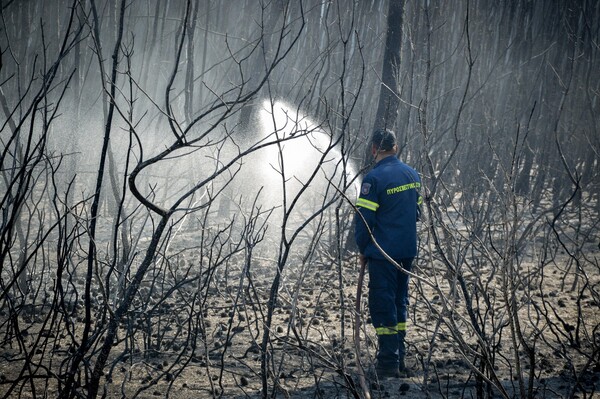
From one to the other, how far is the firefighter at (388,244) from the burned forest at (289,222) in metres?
0.25

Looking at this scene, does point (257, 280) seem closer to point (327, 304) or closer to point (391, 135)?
point (327, 304)

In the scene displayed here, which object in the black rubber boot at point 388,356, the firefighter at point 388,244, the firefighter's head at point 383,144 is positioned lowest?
the black rubber boot at point 388,356

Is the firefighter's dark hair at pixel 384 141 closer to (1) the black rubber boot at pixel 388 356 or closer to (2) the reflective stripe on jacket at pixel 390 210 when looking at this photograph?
(2) the reflective stripe on jacket at pixel 390 210

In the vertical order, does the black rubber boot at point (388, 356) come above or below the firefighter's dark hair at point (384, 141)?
below

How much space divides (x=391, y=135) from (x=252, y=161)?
7531 millimetres

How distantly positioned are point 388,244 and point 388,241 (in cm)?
3

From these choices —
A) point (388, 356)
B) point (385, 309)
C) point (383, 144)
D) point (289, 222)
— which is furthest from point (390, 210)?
point (289, 222)

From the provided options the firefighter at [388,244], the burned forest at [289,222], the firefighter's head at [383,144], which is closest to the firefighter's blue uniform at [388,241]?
the firefighter at [388,244]

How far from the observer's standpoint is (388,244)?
165 inches

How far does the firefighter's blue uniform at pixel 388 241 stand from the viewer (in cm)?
416

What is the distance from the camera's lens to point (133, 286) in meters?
2.48

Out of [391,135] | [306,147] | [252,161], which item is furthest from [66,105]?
[391,135]

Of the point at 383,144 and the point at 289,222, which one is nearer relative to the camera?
the point at 383,144

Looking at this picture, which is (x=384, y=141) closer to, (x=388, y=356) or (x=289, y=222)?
(x=388, y=356)
